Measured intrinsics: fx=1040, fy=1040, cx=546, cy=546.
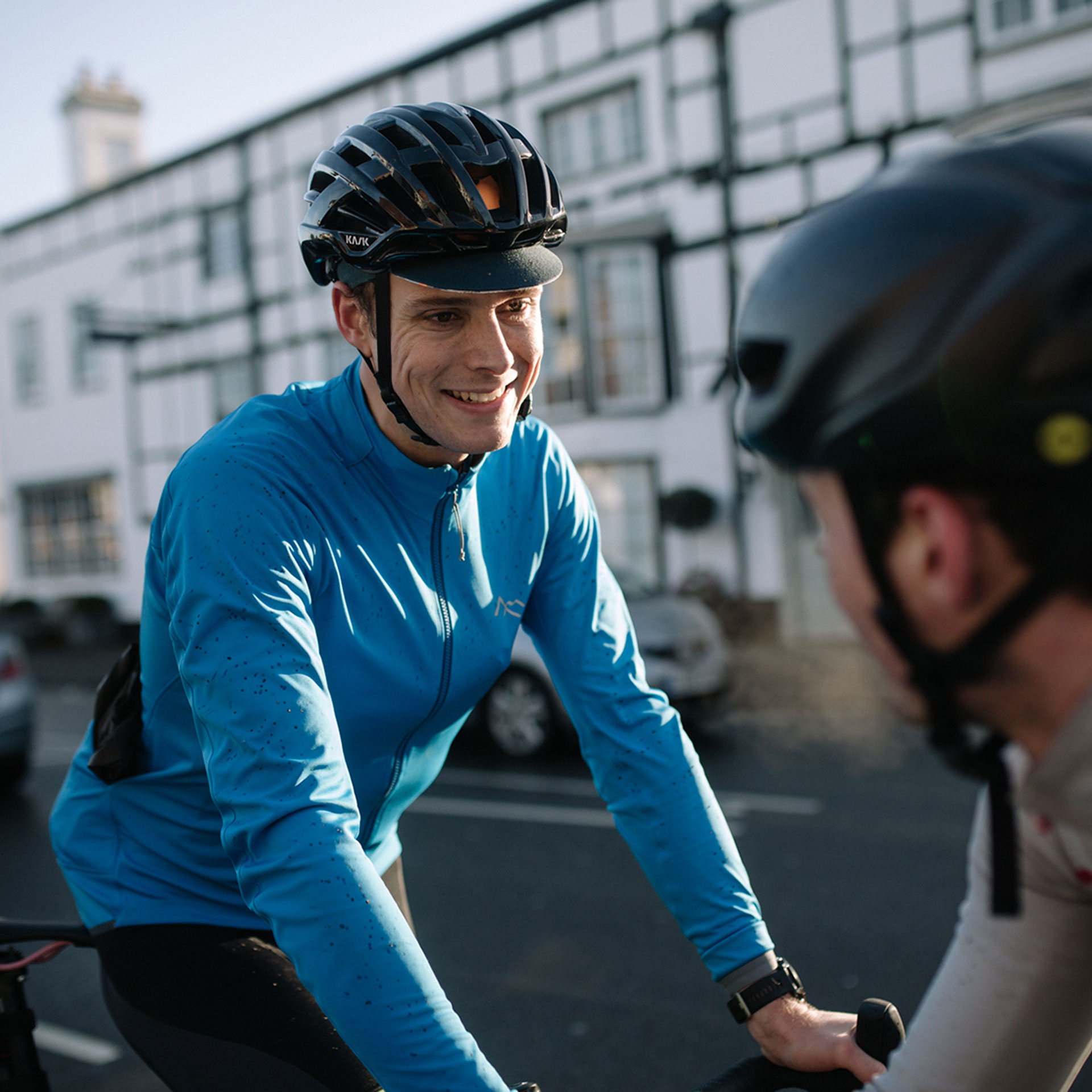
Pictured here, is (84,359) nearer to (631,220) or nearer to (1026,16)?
(631,220)

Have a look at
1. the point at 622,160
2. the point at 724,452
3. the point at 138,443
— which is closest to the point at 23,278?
the point at 138,443

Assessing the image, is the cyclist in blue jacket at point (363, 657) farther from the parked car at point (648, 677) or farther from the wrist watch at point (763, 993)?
the parked car at point (648, 677)

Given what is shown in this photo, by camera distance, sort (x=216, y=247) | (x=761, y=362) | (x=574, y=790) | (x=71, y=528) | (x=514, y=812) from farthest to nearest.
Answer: (x=71, y=528) < (x=216, y=247) < (x=574, y=790) < (x=514, y=812) < (x=761, y=362)

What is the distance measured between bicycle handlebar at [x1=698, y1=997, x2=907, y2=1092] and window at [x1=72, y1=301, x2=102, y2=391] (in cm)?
2346

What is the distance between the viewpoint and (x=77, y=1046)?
13.1ft

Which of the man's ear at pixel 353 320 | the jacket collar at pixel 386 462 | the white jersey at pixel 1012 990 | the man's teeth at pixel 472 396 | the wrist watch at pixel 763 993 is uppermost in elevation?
the man's ear at pixel 353 320

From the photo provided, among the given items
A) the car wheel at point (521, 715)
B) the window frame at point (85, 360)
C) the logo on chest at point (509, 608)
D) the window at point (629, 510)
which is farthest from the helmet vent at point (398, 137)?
the window frame at point (85, 360)

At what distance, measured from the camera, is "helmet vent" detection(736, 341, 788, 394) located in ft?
3.42

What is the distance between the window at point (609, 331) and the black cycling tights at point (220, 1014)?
1410 cm

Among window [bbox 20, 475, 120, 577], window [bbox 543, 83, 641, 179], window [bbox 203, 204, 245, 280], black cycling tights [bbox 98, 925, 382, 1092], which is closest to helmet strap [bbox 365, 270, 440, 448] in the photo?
black cycling tights [bbox 98, 925, 382, 1092]

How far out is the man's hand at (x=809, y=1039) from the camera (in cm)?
146

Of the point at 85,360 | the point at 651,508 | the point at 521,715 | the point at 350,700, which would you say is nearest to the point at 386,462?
the point at 350,700

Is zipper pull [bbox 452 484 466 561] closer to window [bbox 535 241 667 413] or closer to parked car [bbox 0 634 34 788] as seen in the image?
parked car [bbox 0 634 34 788]

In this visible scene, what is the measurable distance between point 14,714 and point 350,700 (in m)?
7.49
